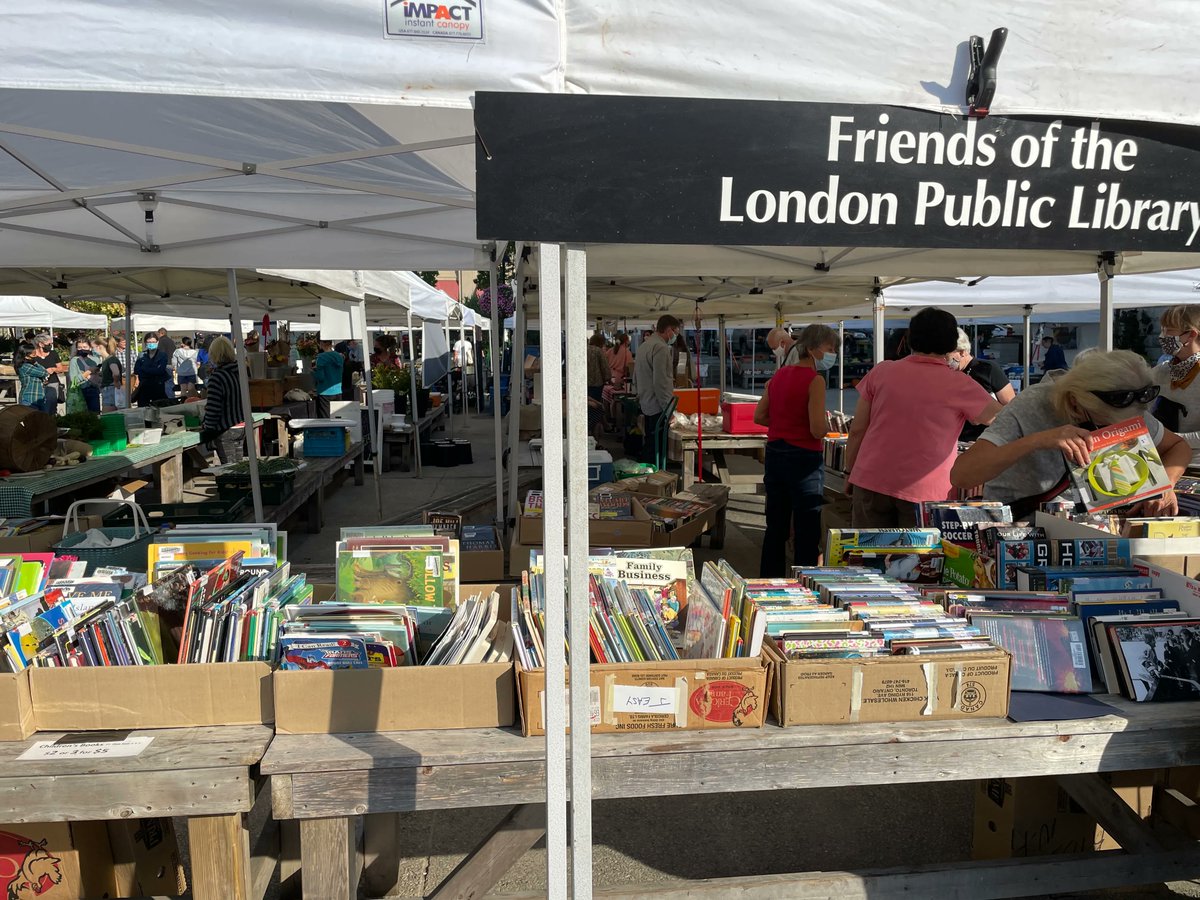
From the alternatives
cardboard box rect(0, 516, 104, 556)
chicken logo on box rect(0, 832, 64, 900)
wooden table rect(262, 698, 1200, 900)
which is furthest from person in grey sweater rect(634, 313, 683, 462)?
chicken logo on box rect(0, 832, 64, 900)

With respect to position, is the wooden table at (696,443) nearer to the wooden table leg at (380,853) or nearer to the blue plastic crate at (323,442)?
the blue plastic crate at (323,442)

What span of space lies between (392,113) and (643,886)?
2.57 m

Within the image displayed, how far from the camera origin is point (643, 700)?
7.42ft

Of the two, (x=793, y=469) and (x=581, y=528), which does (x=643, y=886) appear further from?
(x=793, y=469)

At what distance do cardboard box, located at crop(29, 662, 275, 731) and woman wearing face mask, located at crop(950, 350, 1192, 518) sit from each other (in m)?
2.54

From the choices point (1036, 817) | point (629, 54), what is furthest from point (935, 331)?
point (629, 54)

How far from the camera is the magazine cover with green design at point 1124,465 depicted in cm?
281

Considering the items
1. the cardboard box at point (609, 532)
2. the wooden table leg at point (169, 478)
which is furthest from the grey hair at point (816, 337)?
the wooden table leg at point (169, 478)

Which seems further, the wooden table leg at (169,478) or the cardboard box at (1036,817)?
the wooden table leg at (169,478)

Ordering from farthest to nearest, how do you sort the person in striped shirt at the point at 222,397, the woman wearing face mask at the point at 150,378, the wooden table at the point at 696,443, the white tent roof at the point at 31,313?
1. the white tent roof at the point at 31,313
2. the woman wearing face mask at the point at 150,378
3. the person in striped shirt at the point at 222,397
4. the wooden table at the point at 696,443

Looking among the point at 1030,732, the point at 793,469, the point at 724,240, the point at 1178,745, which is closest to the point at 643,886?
the point at 1030,732

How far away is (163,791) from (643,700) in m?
1.20

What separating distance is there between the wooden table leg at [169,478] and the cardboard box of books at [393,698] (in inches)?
293

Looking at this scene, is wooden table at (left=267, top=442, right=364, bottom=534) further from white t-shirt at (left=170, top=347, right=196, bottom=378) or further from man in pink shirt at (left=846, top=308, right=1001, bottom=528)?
white t-shirt at (left=170, top=347, right=196, bottom=378)
